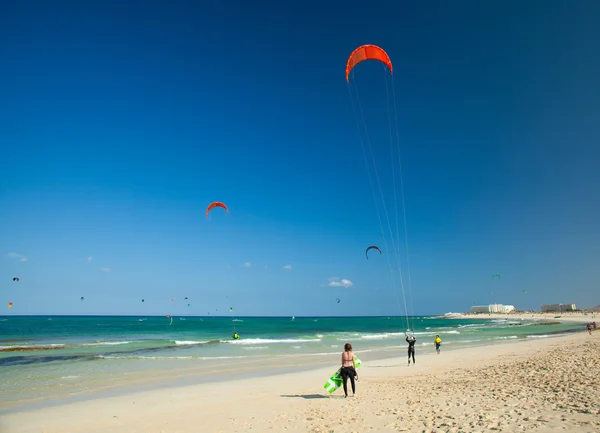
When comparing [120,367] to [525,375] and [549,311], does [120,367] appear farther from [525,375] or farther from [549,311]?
[549,311]

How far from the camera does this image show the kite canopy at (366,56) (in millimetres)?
12273

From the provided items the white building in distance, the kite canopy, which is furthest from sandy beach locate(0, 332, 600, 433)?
the white building in distance

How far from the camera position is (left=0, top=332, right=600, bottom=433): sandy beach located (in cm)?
646

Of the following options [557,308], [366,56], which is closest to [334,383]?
[366,56]

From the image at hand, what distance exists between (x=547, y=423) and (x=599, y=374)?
19.7 ft

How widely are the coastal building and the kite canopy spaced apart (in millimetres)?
141348

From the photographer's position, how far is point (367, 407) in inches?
317

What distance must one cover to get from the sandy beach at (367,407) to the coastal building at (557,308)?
13511 centimetres

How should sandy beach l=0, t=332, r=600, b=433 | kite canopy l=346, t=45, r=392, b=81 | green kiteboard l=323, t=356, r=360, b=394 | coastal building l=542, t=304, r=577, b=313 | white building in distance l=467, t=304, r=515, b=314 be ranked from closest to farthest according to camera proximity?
sandy beach l=0, t=332, r=600, b=433 → green kiteboard l=323, t=356, r=360, b=394 → kite canopy l=346, t=45, r=392, b=81 → coastal building l=542, t=304, r=577, b=313 → white building in distance l=467, t=304, r=515, b=314

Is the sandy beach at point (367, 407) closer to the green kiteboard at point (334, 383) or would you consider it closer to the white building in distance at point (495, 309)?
the green kiteboard at point (334, 383)

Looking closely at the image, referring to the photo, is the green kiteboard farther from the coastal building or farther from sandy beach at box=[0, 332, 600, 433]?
the coastal building

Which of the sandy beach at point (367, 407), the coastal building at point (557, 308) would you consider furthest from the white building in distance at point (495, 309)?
the sandy beach at point (367, 407)

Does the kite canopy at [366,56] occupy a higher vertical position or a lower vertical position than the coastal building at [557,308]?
higher

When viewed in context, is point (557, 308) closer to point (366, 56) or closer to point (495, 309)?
point (495, 309)
